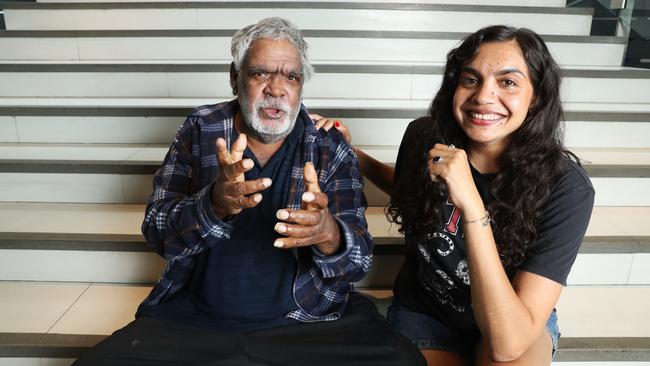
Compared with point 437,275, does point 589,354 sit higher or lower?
lower

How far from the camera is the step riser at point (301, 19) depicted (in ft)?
9.71

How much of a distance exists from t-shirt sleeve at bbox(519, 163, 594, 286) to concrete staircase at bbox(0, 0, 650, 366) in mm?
545

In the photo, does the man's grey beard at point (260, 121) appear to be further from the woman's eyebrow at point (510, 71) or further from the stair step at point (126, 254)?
the stair step at point (126, 254)

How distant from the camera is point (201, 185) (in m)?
1.19

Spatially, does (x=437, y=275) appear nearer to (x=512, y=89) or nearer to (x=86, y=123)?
(x=512, y=89)

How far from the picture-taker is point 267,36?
1.17 metres

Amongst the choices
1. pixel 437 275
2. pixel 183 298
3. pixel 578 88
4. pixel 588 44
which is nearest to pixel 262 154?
pixel 183 298

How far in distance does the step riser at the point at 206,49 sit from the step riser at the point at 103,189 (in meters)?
1.12

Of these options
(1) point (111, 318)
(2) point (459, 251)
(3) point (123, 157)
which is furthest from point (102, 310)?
(2) point (459, 251)

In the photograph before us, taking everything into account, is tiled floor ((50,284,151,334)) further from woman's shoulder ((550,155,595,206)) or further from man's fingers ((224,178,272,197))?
woman's shoulder ((550,155,595,206))

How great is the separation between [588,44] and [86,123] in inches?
111

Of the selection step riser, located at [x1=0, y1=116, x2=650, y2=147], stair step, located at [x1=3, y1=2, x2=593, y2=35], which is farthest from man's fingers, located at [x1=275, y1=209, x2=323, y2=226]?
stair step, located at [x1=3, y1=2, x2=593, y2=35]

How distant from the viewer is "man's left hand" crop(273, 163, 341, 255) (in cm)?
83

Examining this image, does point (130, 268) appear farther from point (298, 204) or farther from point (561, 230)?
point (561, 230)
